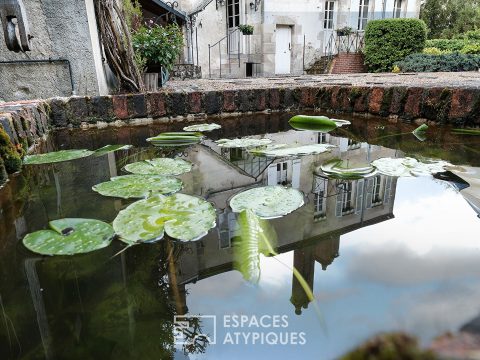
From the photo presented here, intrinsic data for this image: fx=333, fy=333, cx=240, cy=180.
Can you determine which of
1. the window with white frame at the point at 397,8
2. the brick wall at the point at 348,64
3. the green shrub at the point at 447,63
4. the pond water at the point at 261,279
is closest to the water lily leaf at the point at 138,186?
the pond water at the point at 261,279

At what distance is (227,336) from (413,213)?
0.70 m

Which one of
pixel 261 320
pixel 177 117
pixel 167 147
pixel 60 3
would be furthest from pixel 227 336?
pixel 60 3

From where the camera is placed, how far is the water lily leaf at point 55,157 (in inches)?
60.5

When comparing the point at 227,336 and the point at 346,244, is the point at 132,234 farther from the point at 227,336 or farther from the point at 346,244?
the point at 346,244

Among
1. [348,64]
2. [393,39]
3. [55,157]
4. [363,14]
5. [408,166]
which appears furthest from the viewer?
[363,14]

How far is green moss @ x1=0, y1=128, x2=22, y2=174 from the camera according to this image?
1339mm

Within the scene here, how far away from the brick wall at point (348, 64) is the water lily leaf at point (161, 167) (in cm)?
1137

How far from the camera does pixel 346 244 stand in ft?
2.77

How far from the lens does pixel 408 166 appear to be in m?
1.33

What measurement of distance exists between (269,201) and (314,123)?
1234 mm

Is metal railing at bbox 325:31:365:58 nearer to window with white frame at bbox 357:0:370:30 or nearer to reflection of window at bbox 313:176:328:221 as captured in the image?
window with white frame at bbox 357:0:370:30

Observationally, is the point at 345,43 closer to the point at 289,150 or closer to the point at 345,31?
the point at 345,31

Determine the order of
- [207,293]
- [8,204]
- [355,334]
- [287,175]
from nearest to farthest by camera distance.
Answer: [355,334] < [207,293] < [8,204] < [287,175]

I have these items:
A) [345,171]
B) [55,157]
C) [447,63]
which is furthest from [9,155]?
[447,63]
